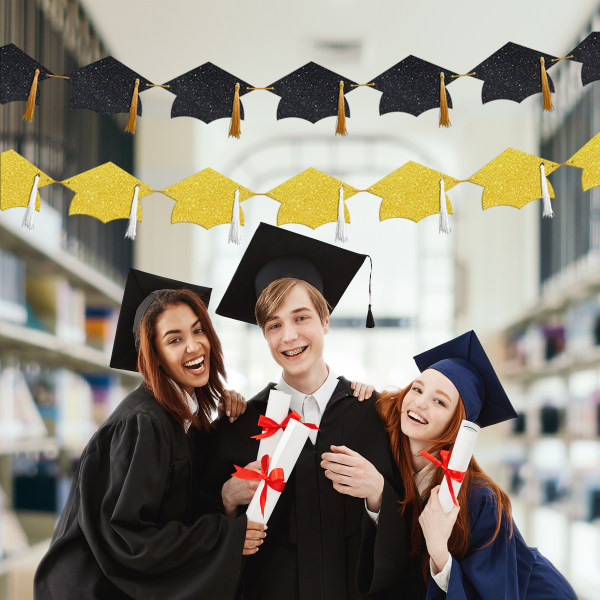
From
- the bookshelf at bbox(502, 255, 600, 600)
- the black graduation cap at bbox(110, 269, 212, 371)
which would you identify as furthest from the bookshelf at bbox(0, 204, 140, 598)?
the bookshelf at bbox(502, 255, 600, 600)

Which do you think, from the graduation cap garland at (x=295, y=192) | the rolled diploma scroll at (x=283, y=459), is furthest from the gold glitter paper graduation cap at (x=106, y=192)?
the rolled diploma scroll at (x=283, y=459)

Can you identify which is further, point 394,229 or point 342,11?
point 394,229

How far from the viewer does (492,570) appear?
1.83 metres

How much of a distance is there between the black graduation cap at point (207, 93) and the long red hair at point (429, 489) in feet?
2.97

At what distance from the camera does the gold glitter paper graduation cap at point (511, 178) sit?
2078 millimetres

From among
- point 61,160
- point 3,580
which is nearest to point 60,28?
point 61,160

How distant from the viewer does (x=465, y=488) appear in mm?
1881

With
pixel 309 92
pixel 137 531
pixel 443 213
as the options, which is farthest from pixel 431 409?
pixel 309 92

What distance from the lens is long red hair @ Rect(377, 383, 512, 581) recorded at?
6.10ft

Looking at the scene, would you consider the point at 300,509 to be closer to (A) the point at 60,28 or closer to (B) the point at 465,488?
(B) the point at 465,488

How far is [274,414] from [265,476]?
6.4 inches

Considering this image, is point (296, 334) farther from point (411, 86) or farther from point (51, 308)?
point (51, 308)

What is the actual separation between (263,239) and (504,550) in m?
1.01

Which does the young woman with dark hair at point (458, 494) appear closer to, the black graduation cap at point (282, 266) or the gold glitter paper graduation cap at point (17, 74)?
the black graduation cap at point (282, 266)
